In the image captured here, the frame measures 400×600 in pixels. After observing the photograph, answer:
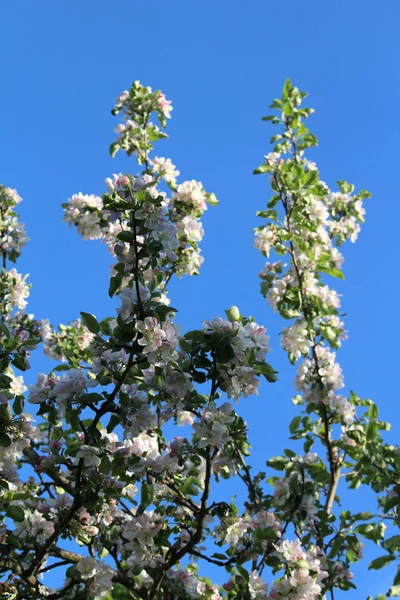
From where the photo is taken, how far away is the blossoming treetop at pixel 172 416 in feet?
7.66

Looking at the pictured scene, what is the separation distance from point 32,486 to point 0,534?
48.2 inches

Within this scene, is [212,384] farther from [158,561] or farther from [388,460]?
[388,460]

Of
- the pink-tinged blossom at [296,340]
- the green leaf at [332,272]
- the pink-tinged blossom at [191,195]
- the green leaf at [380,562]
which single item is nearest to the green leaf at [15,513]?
the green leaf at [380,562]

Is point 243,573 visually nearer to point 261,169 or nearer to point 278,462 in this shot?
point 278,462

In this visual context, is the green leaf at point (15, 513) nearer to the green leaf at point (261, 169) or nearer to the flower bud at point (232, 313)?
the flower bud at point (232, 313)

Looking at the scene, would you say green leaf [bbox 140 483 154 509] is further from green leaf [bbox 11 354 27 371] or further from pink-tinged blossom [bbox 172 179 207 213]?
pink-tinged blossom [bbox 172 179 207 213]

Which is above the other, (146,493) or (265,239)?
(265,239)

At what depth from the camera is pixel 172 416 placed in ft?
8.71

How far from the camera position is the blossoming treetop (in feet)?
7.66

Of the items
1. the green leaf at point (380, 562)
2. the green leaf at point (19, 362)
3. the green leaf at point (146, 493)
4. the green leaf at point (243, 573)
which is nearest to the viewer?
the green leaf at point (19, 362)

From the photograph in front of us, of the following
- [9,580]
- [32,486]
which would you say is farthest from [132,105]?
[9,580]

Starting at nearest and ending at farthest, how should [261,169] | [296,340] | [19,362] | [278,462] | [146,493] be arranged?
[19,362] < [146,493] < [278,462] < [296,340] < [261,169]

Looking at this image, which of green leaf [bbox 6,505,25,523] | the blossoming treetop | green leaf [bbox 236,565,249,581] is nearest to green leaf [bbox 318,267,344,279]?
the blossoming treetop

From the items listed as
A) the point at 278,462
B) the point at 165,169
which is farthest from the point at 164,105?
the point at 278,462
